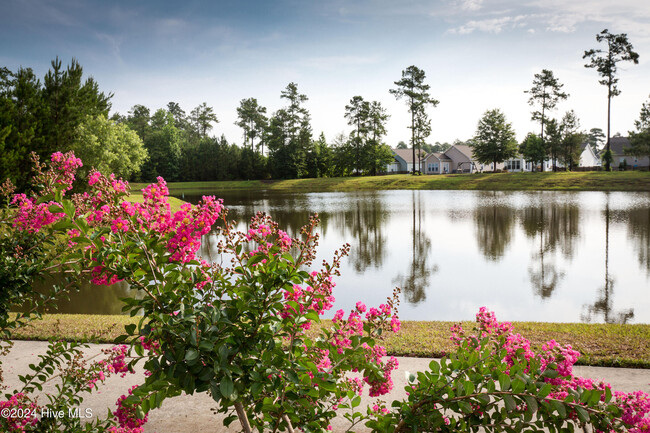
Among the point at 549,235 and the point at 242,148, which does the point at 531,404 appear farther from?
the point at 242,148

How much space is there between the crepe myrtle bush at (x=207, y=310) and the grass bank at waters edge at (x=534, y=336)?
2969mm

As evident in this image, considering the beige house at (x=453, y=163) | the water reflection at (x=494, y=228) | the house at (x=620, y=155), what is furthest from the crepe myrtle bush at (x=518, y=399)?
the house at (x=620, y=155)

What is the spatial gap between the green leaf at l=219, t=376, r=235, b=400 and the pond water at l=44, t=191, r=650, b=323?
21.2ft

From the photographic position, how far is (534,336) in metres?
5.71

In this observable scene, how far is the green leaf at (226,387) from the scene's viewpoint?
5.43 feet

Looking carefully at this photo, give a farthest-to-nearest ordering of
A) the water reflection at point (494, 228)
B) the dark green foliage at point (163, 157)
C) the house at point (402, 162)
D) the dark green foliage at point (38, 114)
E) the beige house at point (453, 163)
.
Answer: the house at point (402, 162) → the beige house at point (453, 163) → the dark green foliage at point (163, 157) → the dark green foliage at point (38, 114) → the water reflection at point (494, 228)

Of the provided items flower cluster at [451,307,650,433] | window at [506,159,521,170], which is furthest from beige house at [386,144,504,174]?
flower cluster at [451,307,650,433]

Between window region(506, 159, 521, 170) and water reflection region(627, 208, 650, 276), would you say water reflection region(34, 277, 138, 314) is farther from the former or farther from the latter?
window region(506, 159, 521, 170)

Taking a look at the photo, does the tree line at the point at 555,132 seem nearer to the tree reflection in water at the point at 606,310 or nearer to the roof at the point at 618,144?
the roof at the point at 618,144

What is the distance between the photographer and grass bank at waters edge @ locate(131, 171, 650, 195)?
127 feet

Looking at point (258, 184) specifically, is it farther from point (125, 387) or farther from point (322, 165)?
point (125, 387)

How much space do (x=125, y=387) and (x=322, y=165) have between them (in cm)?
5995

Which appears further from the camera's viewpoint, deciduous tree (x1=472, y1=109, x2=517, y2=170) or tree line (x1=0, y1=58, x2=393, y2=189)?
deciduous tree (x1=472, y1=109, x2=517, y2=170)

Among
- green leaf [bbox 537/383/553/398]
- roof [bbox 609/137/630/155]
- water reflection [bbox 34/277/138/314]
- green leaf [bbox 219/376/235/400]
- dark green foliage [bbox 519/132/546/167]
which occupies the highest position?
roof [bbox 609/137/630/155]
